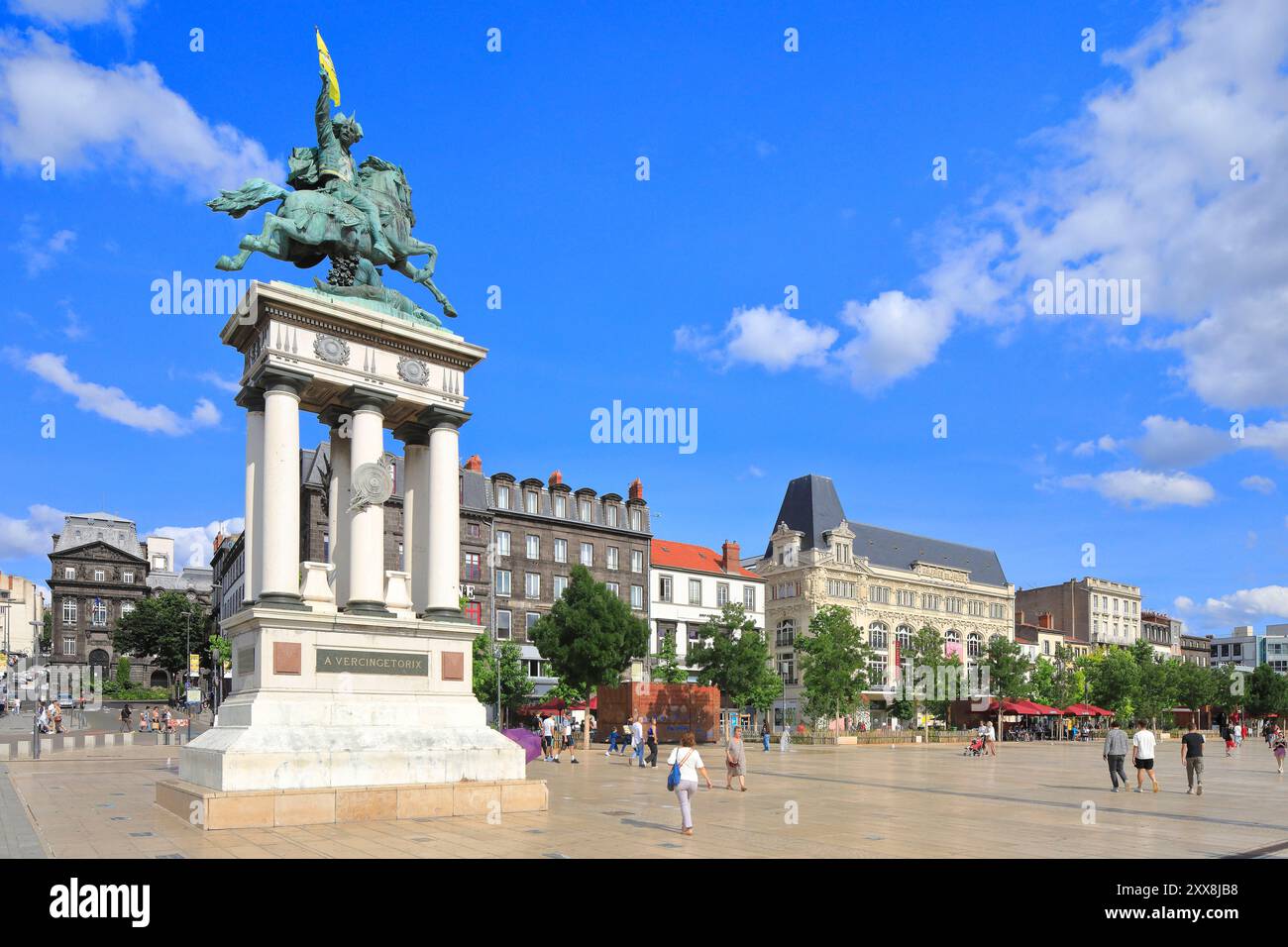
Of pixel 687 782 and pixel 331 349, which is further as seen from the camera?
pixel 331 349

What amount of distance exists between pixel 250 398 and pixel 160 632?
9859cm

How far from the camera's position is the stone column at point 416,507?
21.9m

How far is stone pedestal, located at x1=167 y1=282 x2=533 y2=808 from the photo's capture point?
17.9 metres

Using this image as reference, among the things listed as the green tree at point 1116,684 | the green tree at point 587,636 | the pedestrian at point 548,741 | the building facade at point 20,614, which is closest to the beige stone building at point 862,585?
the green tree at point 1116,684

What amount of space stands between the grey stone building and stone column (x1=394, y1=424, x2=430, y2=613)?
45.6 m

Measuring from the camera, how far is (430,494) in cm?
2147

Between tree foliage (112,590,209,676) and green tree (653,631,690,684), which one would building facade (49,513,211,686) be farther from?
green tree (653,631,690,684)

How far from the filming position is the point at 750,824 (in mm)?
18438

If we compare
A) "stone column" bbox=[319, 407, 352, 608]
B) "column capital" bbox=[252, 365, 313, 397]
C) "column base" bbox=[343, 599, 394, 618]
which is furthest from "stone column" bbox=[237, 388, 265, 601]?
"column base" bbox=[343, 599, 394, 618]

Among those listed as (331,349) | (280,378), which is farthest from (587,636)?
(280,378)

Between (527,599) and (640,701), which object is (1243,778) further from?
(527,599)

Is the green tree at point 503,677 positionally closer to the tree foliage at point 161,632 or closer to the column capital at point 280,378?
the column capital at point 280,378

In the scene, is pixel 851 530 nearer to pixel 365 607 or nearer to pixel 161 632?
pixel 161 632
